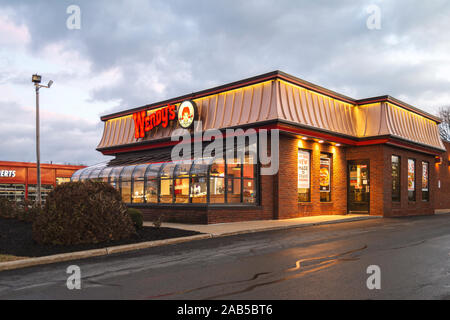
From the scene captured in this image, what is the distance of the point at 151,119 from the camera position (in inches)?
1053

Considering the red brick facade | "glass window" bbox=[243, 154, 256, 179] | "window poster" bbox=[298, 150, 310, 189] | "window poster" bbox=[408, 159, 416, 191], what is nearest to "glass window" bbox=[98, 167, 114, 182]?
A: the red brick facade

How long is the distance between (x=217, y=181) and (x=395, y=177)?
44.8 ft

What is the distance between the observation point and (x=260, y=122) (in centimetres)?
2036

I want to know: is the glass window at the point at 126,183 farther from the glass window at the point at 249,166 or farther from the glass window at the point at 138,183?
the glass window at the point at 249,166

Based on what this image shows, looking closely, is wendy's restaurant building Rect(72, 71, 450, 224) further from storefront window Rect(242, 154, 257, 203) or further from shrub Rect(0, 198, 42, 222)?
shrub Rect(0, 198, 42, 222)

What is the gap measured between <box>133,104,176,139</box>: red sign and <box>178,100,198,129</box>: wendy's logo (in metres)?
0.67

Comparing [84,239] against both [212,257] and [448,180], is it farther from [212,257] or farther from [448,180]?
[448,180]

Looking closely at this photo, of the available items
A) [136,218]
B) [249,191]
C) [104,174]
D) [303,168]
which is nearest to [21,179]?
[104,174]

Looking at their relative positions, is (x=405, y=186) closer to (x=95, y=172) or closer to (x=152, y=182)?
(x=152, y=182)

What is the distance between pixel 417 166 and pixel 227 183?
16.9 meters

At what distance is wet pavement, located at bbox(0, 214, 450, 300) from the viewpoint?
21.6ft

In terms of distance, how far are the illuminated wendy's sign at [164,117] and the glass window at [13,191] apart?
64.2ft

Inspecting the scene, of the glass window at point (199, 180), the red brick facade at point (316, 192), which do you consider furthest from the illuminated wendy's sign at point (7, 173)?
the glass window at point (199, 180)

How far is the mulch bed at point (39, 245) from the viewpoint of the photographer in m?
10.9
